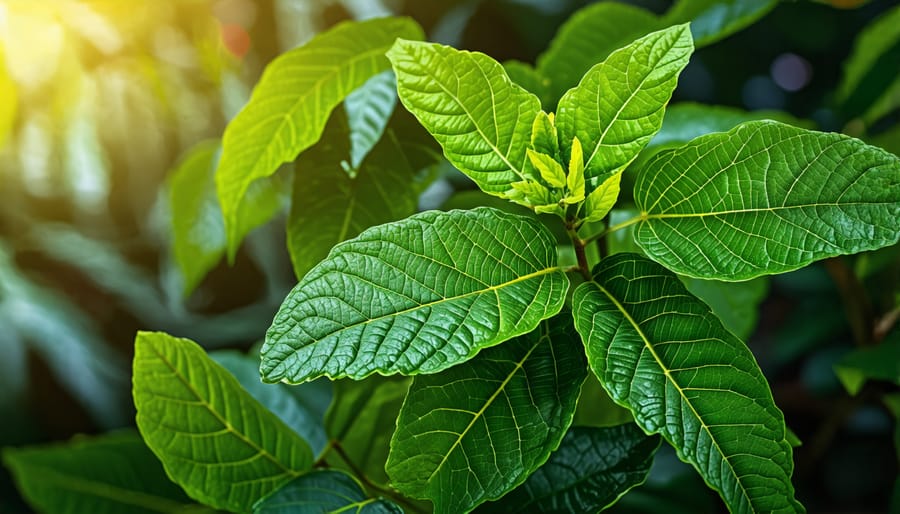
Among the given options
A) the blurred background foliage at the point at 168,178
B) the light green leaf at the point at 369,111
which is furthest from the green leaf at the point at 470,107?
the blurred background foliage at the point at 168,178

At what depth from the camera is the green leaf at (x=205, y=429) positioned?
0.48m

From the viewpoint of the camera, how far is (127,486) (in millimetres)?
665

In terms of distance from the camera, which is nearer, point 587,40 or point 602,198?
point 602,198

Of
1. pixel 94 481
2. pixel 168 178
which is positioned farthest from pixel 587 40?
pixel 168 178

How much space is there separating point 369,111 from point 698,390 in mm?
349

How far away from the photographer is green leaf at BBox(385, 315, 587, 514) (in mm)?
403

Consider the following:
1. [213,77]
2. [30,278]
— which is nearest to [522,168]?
[213,77]

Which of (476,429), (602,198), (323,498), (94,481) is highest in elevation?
(602,198)

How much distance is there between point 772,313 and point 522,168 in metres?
1.33

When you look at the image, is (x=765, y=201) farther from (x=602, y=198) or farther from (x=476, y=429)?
(x=476, y=429)

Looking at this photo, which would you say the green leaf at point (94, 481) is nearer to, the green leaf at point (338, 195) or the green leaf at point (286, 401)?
the green leaf at point (286, 401)

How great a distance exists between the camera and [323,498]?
0.50m

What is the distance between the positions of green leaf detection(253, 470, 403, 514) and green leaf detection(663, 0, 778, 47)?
0.47 metres

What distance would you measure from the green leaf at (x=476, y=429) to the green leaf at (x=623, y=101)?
0.41ft
